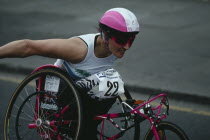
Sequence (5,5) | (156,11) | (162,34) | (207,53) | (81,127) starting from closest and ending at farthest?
(81,127) < (207,53) < (162,34) < (156,11) < (5,5)

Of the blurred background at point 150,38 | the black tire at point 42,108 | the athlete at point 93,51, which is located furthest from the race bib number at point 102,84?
the blurred background at point 150,38

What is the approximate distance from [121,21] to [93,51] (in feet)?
1.28

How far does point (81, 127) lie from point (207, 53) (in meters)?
5.08

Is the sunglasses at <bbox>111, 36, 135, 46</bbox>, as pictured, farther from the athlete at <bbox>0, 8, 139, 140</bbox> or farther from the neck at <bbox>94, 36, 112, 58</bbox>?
the neck at <bbox>94, 36, 112, 58</bbox>

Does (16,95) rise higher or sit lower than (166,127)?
higher

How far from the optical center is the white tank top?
12.5 ft

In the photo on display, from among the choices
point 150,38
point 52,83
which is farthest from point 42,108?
point 150,38

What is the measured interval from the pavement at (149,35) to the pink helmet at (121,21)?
2.99 m

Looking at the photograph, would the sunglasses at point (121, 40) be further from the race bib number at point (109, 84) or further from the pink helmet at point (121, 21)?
the race bib number at point (109, 84)

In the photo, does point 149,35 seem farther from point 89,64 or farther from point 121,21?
point 121,21

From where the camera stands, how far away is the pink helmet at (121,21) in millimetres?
3586

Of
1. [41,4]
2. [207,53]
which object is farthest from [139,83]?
[41,4]

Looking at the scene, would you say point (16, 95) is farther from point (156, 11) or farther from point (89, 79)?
point (156, 11)

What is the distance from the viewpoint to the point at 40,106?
4.04 m
